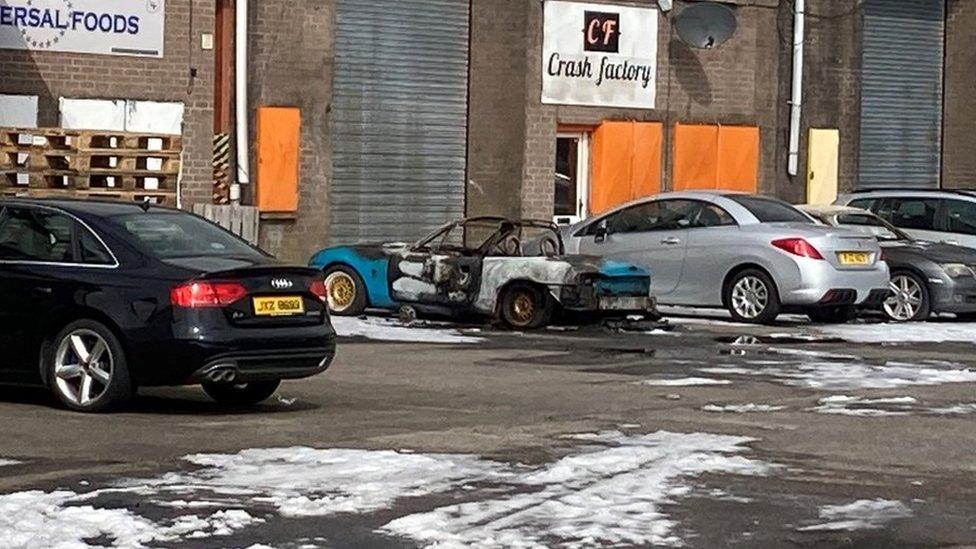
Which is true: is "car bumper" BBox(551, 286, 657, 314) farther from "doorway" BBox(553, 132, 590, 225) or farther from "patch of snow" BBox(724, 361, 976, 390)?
"doorway" BBox(553, 132, 590, 225)

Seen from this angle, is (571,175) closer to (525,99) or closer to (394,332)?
(525,99)

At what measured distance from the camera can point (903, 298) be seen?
22703 mm

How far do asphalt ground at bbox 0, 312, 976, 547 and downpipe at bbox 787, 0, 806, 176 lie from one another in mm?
12803

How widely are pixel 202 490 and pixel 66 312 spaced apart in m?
3.65

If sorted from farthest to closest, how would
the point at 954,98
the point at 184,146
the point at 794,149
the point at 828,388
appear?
the point at 954,98 < the point at 794,149 < the point at 184,146 < the point at 828,388

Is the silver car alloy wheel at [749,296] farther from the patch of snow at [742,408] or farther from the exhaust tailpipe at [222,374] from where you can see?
the exhaust tailpipe at [222,374]

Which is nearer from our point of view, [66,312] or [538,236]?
[66,312]

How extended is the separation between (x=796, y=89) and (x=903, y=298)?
29.3 ft

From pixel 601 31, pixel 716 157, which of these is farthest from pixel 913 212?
pixel 601 31

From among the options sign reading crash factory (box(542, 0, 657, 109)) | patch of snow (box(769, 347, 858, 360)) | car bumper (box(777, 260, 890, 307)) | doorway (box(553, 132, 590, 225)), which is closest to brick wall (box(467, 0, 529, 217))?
sign reading crash factory (box(542, 0, 657, 109))

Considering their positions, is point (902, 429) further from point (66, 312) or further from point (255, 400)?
point (66, 312)

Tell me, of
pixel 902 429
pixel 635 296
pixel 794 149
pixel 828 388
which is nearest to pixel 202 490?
pixel 902 429

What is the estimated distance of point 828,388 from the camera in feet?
47.8

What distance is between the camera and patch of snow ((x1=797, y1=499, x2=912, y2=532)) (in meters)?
8.66
